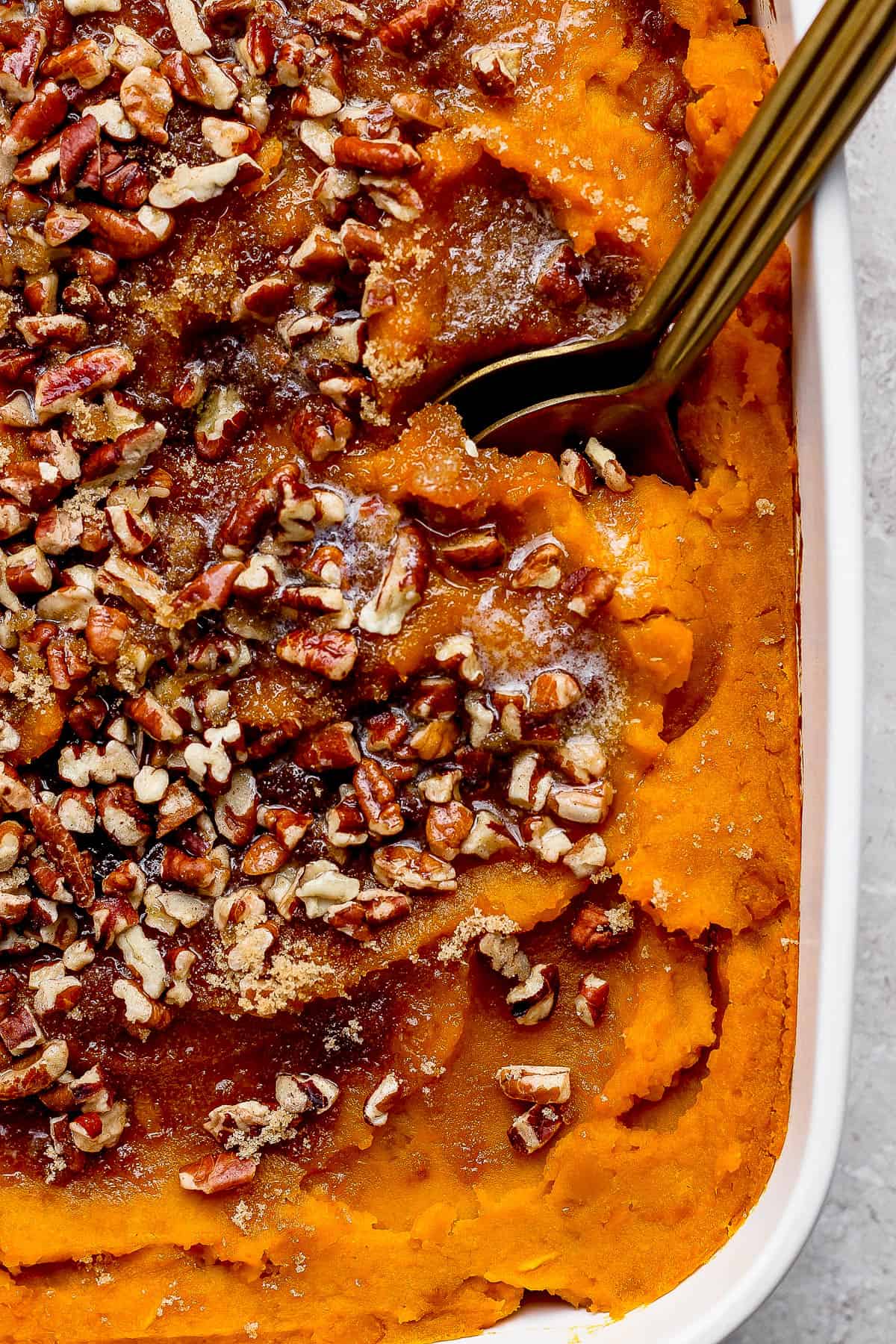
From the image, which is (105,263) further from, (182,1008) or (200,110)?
(182,1008)

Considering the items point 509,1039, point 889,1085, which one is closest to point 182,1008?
point 509,1039

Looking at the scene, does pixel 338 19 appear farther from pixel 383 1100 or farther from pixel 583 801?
pixel 383 1100

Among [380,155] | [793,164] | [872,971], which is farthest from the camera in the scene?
[872,971]

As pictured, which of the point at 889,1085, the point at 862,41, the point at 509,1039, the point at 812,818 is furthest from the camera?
the point at 889,1085

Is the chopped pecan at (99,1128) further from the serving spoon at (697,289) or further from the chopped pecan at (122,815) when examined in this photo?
the serving spoon at (697,289)

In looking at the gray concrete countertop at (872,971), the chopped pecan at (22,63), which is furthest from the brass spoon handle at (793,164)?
the chopped pecan at (22,63)

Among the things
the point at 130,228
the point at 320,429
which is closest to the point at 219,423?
the point at 320,429

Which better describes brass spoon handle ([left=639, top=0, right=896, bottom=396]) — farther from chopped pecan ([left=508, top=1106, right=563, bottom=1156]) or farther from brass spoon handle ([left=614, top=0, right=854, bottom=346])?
chopped pecan ([left=508, top=1106, right=563, bottom=1156])
